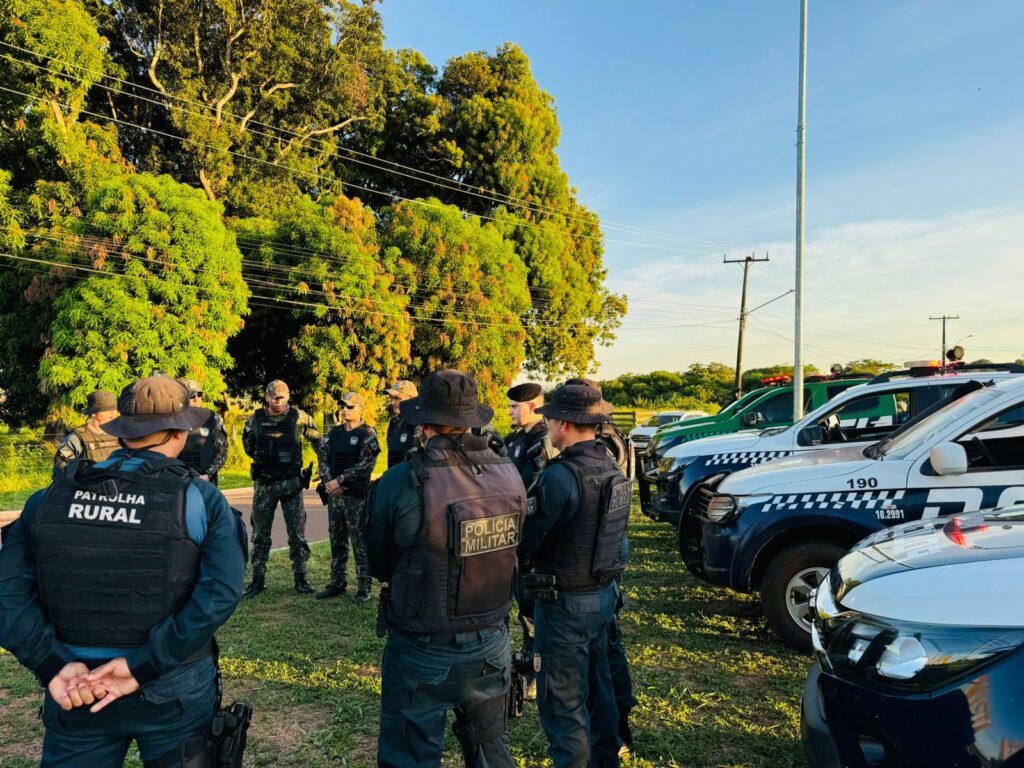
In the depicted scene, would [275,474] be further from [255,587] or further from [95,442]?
[95,442]

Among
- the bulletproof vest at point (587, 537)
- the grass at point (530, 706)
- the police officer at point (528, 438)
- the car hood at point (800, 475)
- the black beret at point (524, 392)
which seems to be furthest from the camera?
the black beret at point (524, 392)

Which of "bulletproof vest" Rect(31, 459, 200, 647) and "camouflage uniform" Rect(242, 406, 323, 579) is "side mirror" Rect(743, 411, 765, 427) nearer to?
"camouflage uniform" Rect(242, 406, 323, 579)

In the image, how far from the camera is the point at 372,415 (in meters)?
20.3

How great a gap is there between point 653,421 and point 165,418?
20937mm

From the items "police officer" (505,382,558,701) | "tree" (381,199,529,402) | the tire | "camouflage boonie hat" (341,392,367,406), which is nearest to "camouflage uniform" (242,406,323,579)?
"camouflage boonie hat" (341,392,367,406)

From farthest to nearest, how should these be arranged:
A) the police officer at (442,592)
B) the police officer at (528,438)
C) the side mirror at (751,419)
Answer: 1. the side mirror at (751,419)
2. the police officer at (528,438)
3. the police officer at (442,592)

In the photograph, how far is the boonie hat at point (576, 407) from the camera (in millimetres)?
3094

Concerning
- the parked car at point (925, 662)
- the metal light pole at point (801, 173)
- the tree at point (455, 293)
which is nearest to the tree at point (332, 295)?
the tree at point (455, 293)

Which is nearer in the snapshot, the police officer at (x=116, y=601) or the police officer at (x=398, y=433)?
the police officer at (x=116, y=601)

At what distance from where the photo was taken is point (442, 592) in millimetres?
2393

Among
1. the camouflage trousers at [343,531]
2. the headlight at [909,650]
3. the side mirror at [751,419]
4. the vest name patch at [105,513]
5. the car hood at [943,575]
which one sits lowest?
the camouflage trousers at [343,531]

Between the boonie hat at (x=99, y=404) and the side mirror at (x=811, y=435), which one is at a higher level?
the boonie hat at (x=99, y=404)

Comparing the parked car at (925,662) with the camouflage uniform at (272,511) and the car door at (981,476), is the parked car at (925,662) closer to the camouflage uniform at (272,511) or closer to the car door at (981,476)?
the car door at (981,476)

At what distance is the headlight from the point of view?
6.09ft
